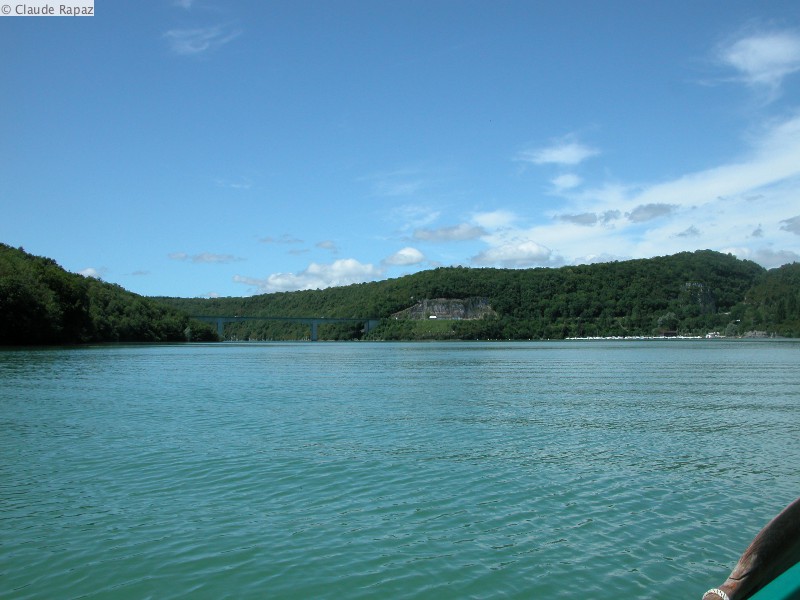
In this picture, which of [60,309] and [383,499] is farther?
[60,309]

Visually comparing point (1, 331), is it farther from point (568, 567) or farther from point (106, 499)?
point (568, 567)

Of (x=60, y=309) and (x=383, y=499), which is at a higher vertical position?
(x=60, y=309)

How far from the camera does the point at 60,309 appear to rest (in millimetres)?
100562

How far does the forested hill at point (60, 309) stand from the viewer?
293ft

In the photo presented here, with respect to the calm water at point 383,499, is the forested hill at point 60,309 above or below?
above

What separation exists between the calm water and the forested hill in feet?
227

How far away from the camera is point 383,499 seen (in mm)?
13547

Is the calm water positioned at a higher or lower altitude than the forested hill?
lower

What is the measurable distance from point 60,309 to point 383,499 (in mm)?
100252

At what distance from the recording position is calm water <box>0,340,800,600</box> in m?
9.52

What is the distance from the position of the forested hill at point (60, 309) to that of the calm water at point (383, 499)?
69.0 meters

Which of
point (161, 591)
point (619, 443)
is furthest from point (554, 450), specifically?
point (161, 591)

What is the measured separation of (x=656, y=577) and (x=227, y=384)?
125 feet

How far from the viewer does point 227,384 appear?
44.5 metres
